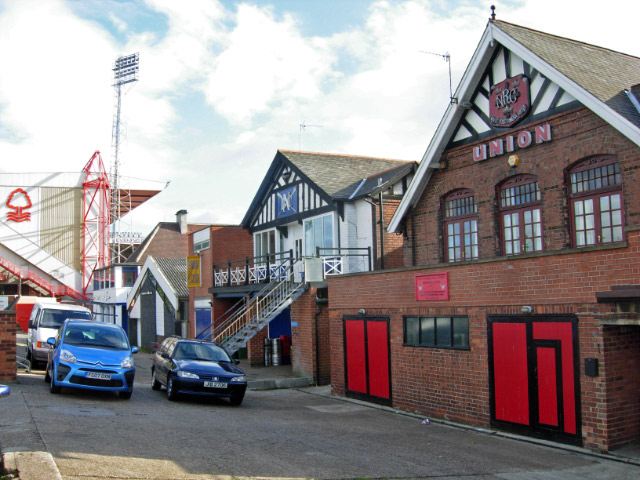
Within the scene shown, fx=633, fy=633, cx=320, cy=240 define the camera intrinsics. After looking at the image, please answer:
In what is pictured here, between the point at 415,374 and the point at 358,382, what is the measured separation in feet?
8.07

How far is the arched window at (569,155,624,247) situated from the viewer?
1248 cm

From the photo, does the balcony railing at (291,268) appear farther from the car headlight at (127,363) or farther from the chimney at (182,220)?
the chimney at (182,220)

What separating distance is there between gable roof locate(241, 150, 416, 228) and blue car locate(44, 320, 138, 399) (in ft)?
31.2

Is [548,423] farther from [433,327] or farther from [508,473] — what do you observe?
[433,327]

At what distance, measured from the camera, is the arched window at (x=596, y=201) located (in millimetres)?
12484

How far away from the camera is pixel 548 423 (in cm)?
1093

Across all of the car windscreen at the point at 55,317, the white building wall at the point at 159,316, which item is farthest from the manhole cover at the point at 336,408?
the white building wall at the point at 159,316

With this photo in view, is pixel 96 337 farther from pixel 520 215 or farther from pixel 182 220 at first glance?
pixel 182 220

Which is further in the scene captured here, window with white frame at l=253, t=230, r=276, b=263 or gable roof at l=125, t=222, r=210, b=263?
gable roof at l=125, t=222, r=210, b=263

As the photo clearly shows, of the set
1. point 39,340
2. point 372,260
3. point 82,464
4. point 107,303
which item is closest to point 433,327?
Result: point 372,260

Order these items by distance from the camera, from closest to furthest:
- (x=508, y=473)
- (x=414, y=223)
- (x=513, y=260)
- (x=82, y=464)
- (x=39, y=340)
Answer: (x=82, y=464)
(x=508, y=473)
(x=513, y=260)
(x=414, y=223)
(x=39, y=340)

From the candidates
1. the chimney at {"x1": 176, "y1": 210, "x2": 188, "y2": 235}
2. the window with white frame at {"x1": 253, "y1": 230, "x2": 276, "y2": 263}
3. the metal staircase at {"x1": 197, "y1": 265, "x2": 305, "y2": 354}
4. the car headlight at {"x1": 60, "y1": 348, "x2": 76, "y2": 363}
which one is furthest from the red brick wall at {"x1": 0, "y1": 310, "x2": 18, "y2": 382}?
the chimney at {"x1": 176, "y1": 210, "x2": 188, "y2": 235}

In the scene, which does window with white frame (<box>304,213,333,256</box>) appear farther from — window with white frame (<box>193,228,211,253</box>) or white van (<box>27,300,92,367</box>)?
white van (<box>27,300,92,367</box>)

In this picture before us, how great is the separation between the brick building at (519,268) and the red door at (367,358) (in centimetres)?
5
